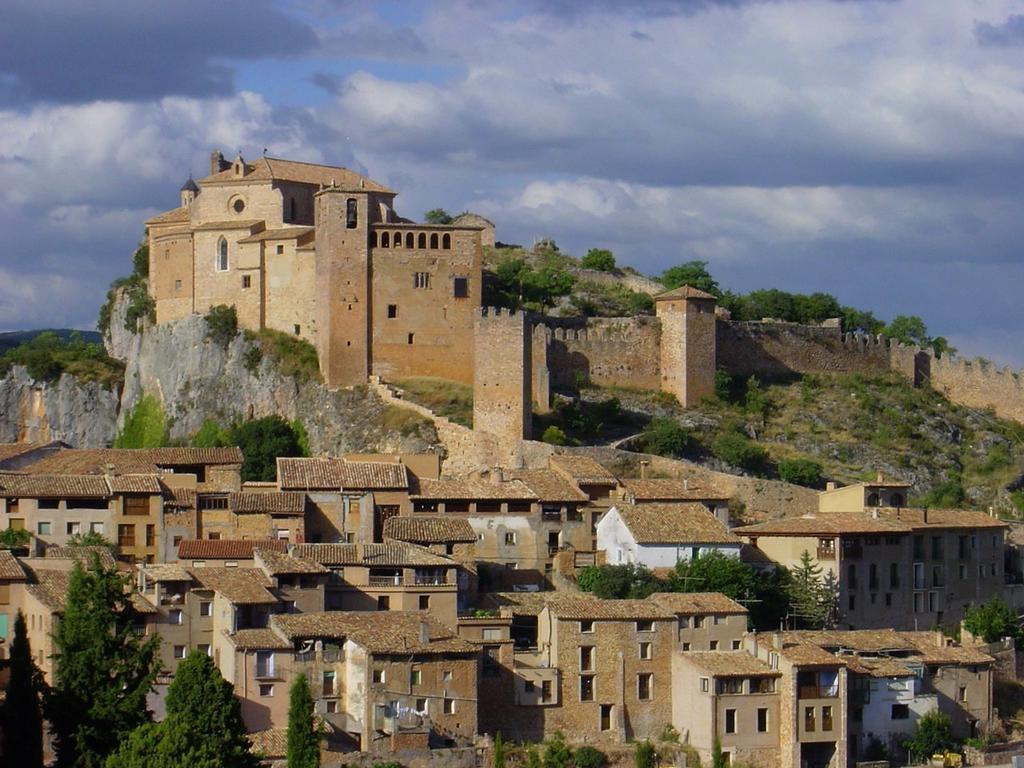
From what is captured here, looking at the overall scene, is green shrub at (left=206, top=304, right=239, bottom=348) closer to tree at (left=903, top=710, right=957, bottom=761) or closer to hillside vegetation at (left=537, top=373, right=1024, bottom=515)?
hillside vegetation at (left=537, top=373, right=1024, bottom=515)

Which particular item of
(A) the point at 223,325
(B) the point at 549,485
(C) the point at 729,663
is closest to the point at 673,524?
(B) the point at 549,485

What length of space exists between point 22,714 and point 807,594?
20662mm

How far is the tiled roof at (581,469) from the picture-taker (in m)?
61.4

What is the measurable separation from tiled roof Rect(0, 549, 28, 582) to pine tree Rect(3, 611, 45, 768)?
5.28 m

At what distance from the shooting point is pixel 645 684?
53000 mm

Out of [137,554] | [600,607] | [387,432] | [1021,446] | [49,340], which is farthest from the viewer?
[49,340]

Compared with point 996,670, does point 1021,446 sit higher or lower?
higher

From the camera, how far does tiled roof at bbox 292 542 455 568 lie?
54.4 metres

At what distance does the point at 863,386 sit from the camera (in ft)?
266

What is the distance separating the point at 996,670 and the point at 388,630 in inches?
662

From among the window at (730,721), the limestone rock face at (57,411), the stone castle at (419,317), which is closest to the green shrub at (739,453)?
the stone castle at (419,317)

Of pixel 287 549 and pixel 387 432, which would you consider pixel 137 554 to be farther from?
pixel 387 432

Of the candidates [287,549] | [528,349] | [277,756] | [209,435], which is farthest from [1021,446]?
[277,756]

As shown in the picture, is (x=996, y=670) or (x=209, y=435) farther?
(x=209, y=435)
